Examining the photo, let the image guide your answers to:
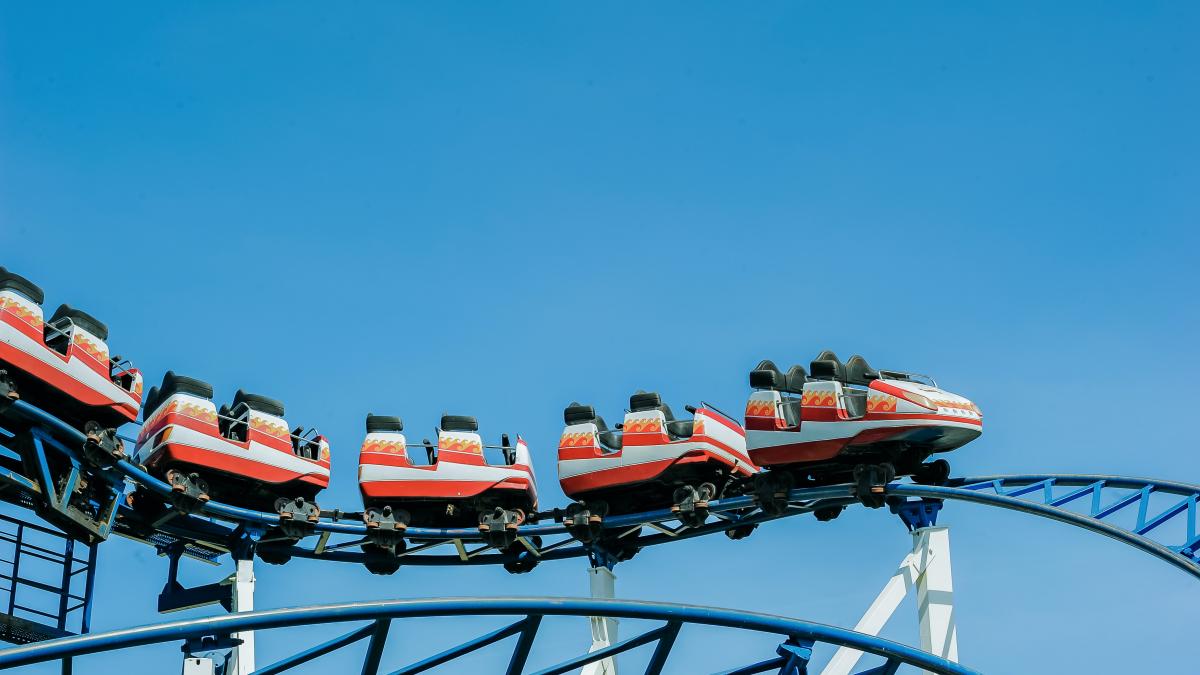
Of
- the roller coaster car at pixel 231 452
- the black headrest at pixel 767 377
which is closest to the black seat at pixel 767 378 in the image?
the black headrest at pixel 767 377

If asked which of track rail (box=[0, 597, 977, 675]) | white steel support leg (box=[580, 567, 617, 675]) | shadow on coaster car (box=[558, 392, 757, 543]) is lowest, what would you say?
track rail (box=[0, 597, 977, 675])

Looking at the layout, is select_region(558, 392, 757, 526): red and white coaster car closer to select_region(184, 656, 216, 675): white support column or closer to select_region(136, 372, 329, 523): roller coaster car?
select_region(136, 372, 329, 523): roller coaster car

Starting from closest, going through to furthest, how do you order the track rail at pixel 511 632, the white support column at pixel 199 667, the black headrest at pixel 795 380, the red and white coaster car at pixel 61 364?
the track rail at pixel 511 632
the white support column at pixel 199 667
the red and white coaster car at pixel 61 364
the black headrest at pixel 795 380

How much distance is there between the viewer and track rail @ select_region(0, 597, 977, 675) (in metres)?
9.34

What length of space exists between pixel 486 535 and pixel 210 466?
3.64 m

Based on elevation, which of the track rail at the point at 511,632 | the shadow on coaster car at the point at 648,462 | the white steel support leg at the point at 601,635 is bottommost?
the track rail at the point at 511,632

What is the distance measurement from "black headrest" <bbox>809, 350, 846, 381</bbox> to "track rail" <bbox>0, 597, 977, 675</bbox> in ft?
20.2

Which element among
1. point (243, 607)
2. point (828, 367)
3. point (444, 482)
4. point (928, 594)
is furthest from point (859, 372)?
point (243, 607)

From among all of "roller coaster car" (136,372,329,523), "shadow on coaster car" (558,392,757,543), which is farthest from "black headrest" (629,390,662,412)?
"roller coaster car" (136,372,329,523)

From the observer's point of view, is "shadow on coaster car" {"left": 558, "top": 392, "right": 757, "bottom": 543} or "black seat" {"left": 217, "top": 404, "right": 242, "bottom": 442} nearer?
"black seat" {"left": 217, "top": 404, "right": 242, "bottom": 442}

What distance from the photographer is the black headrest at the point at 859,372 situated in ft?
58.1

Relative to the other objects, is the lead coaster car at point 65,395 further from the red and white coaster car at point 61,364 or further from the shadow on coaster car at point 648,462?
the shadow on coaster car at point 648,462

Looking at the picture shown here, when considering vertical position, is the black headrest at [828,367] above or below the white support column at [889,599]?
above

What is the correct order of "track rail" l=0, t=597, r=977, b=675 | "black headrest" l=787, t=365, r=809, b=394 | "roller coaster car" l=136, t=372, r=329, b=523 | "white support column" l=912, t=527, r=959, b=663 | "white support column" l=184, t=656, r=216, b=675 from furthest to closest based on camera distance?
"black headrest" l=787, t=365, r=809, b=394 → "roller coaster car" l=136, t=372, r=329, b=523 → "white support column" l=912, t=527, r=959, b=663 → "white support column" l=184, t=656, r=216, b=675 → "track rail" l=0, t=597, r=977, b=675
